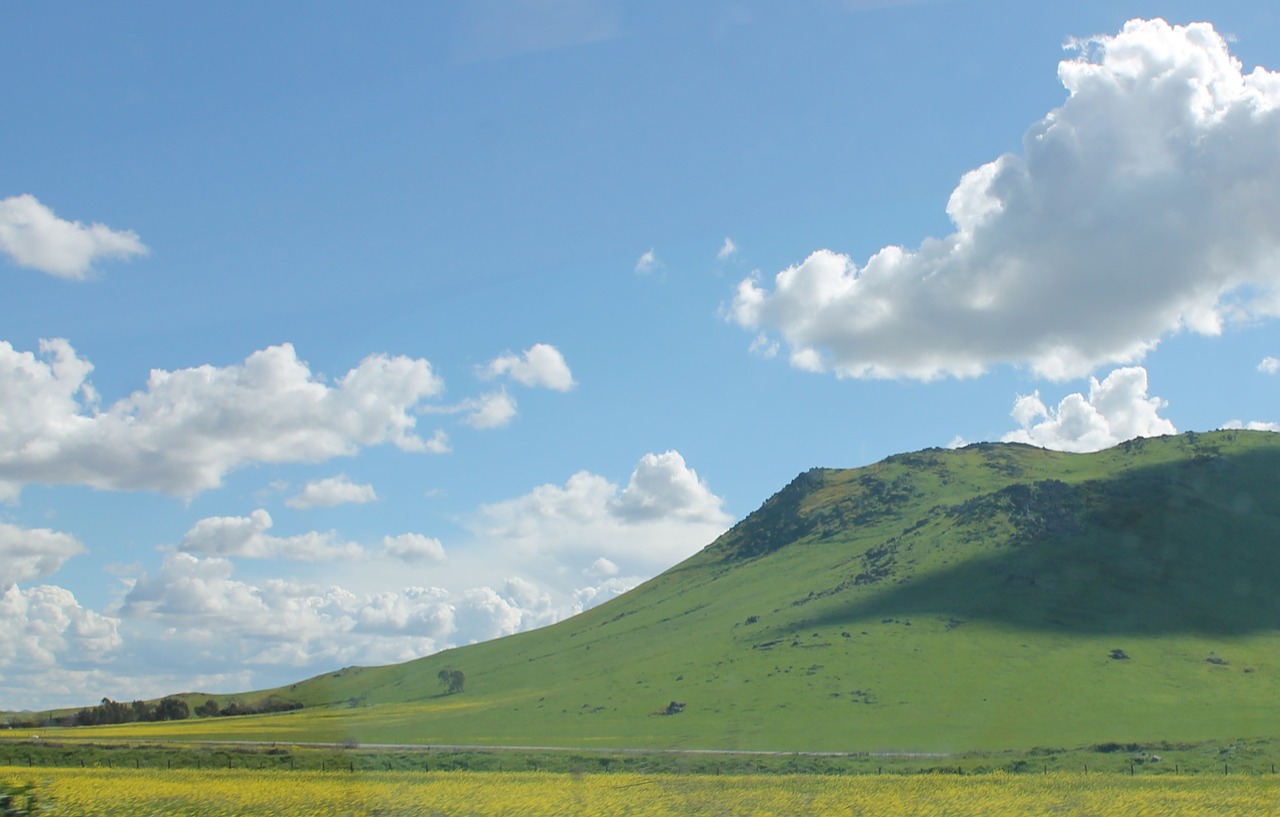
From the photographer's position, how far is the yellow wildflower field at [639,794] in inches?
1704

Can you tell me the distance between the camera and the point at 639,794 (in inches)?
1977

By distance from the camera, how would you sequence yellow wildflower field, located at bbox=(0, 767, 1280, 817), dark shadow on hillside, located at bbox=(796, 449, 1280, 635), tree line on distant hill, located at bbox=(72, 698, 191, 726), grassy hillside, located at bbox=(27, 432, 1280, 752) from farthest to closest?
tree line on distant hill, located at bbox=(72, 698, 191, 726) → dark shadow on hillside, located at bbox=(796, 449, 1280, 635) → grassy hillside, located at bbox=(27, 432, 1280, 752) → yellow wildflower field, located at bbox=(0, 767, 1280, 817)

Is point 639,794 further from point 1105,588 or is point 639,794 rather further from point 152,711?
point 152,711

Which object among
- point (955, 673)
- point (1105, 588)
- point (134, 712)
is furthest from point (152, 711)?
point (1105, 588)

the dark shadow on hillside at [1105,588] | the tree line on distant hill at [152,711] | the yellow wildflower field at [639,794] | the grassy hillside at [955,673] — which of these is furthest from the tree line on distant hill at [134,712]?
the yellow wildflower field at [639,794]

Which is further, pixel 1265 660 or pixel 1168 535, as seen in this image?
pixel 1168 535

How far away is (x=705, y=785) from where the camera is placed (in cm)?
5531

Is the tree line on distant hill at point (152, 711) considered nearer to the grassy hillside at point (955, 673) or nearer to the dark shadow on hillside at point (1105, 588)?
the grassy hillside at point (955, 673)

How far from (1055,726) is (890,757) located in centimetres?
3771

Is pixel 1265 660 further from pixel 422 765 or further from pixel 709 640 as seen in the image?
pixel 422 765

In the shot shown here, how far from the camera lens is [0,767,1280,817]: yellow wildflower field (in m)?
43.3

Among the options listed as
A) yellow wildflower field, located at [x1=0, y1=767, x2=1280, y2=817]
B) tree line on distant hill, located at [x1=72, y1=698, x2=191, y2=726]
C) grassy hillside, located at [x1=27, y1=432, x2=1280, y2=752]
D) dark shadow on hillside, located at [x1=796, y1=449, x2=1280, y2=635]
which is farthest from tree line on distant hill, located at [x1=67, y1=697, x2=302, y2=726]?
yellow wildflower field, located at [x1=0, y1=767, x2=1280, y2=817]

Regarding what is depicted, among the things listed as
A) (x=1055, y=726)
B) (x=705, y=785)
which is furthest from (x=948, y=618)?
(x=705, y=785)

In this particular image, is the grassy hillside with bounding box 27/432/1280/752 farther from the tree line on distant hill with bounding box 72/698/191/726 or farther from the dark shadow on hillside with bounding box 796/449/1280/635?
the tree line on distant hill with bounding box 72/698/191/726
